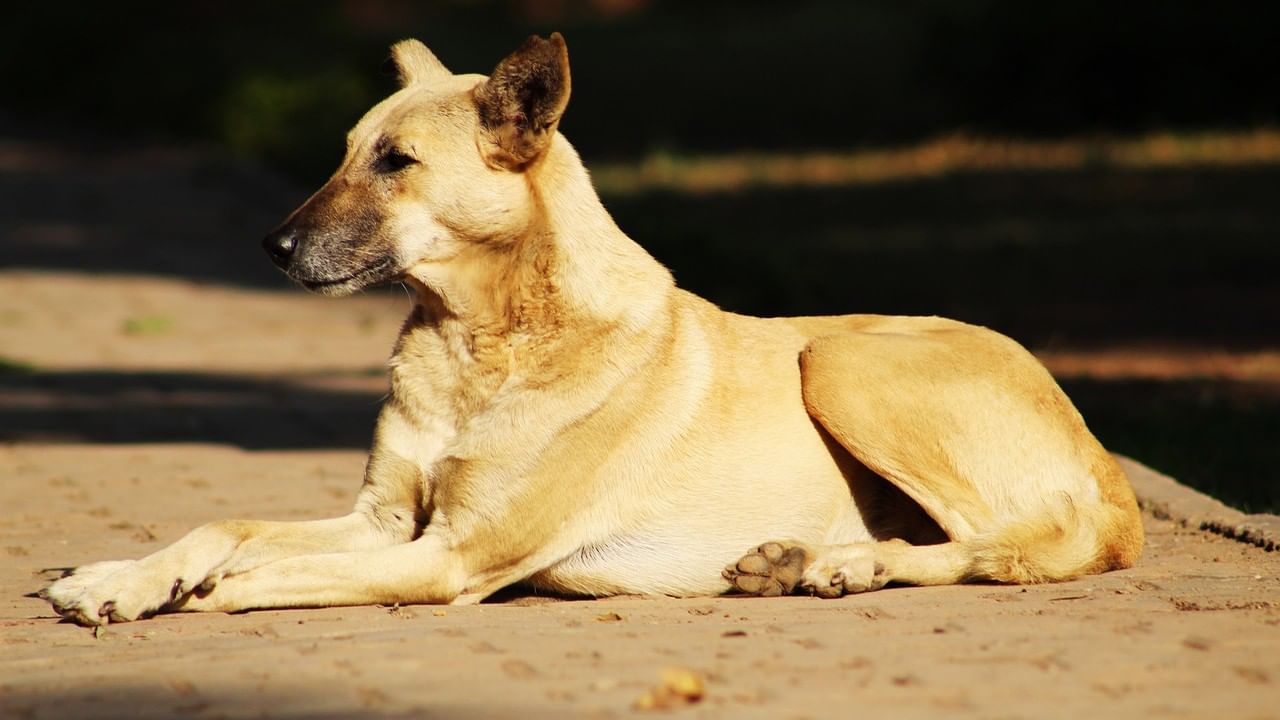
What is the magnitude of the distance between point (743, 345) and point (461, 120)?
1250 mm

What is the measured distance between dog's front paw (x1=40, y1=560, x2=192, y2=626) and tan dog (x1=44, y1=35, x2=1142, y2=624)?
4cm

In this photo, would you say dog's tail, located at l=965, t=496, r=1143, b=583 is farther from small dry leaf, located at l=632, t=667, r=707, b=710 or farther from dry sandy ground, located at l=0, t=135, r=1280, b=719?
small dry leaf, located at l=632, t=667, r=707, b=710

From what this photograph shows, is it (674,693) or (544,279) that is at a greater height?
(544,279)

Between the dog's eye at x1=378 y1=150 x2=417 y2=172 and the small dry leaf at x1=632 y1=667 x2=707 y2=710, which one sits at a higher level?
the dog's eye at x1=378 y1=150 x2=417 y2=172

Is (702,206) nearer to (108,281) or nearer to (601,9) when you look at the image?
(108,281)

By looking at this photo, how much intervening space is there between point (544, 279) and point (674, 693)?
184cm

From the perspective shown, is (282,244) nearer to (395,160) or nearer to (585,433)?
(395,160)

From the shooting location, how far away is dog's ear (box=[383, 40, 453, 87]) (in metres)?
6.01

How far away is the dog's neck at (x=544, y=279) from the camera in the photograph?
5.41 m

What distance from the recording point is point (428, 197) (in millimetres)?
5375

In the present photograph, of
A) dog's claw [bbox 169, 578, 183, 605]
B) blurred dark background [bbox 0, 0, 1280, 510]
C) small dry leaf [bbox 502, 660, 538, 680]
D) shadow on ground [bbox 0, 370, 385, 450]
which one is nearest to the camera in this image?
small dry leaf [bbox 502, 660, 538, 680]

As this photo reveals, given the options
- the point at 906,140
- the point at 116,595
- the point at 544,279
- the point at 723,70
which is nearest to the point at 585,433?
the point at 544,279

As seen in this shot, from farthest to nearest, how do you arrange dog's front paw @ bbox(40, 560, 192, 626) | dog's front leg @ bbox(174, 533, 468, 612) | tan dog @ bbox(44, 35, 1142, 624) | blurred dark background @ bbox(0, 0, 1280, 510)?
1. blurred dark background @ bbox(0, 0, 1280, 510)
2. tan dog @ bbox(44, 35, 1142, 624)
3. dog's front leg @ bbox(174, 533, 468, 612)
4. dog's front paw @ bbox(40, 560, 192, 626)

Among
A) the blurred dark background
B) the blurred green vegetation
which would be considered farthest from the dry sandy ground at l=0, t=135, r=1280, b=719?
the blurred green vegetation
